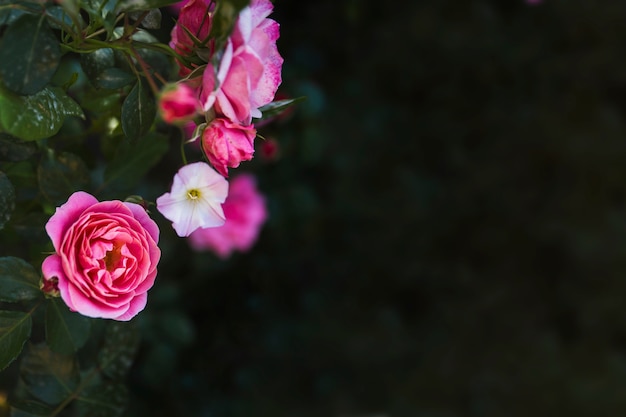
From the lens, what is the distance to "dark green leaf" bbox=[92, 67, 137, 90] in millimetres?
573

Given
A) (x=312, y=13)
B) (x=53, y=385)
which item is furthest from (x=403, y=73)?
(x=53, y=385)

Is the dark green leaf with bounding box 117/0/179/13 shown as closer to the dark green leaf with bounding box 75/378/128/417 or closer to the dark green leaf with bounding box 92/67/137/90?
the dark green leaf with bounding box 92/67/137/90

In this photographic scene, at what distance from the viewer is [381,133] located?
1.87 m

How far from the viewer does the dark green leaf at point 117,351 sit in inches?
28.6

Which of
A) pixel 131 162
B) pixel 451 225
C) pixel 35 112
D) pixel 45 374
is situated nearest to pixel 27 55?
pixel 35 112

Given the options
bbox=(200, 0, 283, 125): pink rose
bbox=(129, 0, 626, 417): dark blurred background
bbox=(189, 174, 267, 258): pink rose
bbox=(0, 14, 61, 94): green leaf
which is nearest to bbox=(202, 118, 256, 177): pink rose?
bbox=(200, 0, 283, 125): pink rose

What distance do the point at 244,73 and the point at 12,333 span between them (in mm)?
284

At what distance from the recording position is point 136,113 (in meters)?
0.56

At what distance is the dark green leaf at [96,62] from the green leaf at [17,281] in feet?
Result: 0.50

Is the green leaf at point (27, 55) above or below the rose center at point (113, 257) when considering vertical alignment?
above

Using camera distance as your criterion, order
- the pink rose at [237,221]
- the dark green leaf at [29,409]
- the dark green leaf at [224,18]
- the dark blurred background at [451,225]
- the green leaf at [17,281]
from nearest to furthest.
A: the dark green leaf at [224,18]
the green leaf at [17,281]
the dark green leaf at [29,409]
the pink rose at [237,221]
the dark blurred background at [451,225]

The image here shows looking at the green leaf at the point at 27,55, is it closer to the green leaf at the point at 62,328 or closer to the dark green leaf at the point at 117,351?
the green leaf at the point at 62,328

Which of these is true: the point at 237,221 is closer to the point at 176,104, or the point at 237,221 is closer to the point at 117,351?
the point at 117,351

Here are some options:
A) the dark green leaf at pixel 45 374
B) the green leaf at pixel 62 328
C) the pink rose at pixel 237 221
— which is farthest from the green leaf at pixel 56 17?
the pink rose at pixel 237 221
